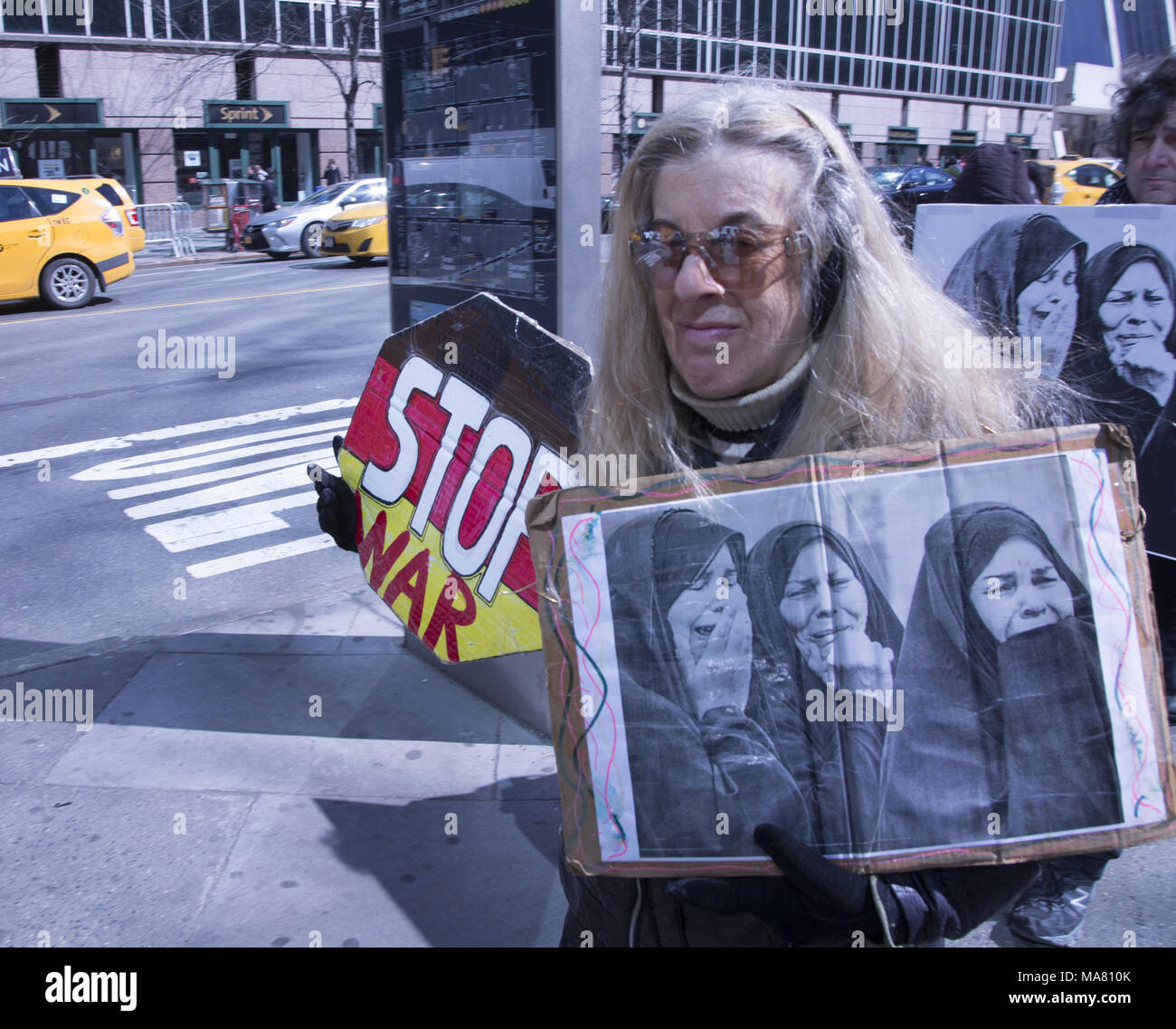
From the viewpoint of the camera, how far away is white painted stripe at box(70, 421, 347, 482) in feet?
23.2

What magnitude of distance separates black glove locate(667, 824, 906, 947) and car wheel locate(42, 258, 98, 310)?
1509 centimetres

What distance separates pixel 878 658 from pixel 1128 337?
6.76 feet

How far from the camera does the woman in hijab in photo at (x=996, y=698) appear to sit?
1.26m

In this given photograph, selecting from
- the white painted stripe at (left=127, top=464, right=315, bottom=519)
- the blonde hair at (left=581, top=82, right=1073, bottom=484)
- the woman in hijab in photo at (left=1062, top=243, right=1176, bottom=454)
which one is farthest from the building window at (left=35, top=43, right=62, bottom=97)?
the blonde hair at (left=581, top=82, right=1073, bottom=484)

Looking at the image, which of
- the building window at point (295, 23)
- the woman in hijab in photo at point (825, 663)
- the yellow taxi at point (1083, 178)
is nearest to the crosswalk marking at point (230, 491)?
the woman in hijab in photo at point (825, 663)

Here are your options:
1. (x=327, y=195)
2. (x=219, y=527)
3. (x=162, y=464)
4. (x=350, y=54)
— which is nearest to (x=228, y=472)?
(x=162, y=464)

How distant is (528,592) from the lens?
2750 millimetres

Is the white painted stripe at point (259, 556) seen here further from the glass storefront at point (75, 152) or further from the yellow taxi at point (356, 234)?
the glass storefront at point (75, 152)

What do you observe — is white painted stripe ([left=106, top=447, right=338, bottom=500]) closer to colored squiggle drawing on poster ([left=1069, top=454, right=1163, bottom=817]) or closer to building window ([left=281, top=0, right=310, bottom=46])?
colored squiggle drawing on poster ([left=1069, top=454, right=1163, bottom=817])

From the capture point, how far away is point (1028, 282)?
9.93ft

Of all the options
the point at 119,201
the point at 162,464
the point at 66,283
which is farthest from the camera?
the point at 119,201

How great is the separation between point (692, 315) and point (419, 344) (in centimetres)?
158

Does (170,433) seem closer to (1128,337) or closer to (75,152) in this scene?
(1128,337)
